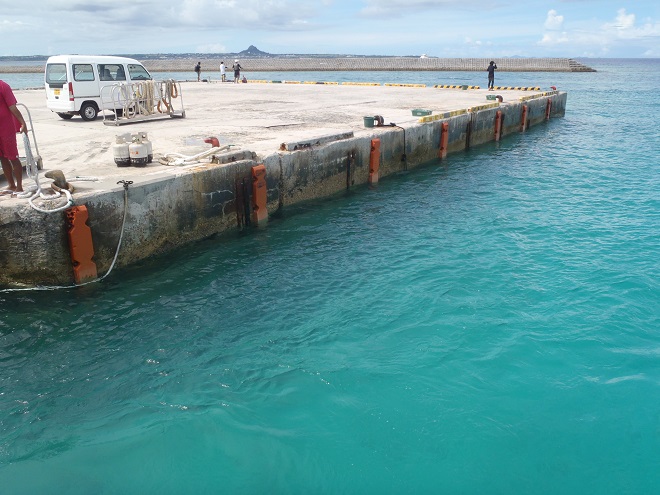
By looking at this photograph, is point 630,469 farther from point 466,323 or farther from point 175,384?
point 175,384

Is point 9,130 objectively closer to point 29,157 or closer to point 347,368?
point 29,157

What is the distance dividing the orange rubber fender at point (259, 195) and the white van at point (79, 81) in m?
8.09

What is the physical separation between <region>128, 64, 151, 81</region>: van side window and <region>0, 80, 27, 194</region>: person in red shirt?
10.1m

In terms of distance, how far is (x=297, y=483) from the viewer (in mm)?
5242

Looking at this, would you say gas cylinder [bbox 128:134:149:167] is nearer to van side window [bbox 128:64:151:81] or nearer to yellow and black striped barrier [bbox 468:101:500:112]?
van side window [bbox 128:64:151:81]

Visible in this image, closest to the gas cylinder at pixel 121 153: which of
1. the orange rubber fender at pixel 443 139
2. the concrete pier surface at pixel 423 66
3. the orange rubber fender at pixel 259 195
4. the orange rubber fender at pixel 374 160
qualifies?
the orange rubber fender at pixel 259 195

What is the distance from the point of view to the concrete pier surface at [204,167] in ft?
26.2

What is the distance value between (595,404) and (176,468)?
15.7ft

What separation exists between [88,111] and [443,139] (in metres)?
11.6

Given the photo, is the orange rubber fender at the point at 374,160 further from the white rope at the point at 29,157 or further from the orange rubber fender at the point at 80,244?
the white rope at the point at 29,157

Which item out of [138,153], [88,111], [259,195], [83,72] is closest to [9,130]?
[138,153]

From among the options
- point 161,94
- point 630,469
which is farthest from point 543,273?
point 161,94

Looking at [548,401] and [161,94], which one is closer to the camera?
[548,401]

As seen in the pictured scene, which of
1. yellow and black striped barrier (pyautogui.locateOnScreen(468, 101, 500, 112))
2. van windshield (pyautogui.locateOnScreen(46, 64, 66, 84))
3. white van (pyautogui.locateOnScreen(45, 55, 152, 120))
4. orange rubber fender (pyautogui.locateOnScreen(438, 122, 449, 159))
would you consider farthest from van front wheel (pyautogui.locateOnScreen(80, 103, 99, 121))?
yellow and black striped barrier (pyautogui.locateOnScreen(468, 101, 500, 112))
